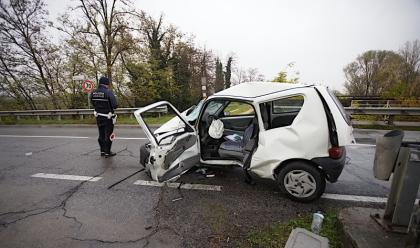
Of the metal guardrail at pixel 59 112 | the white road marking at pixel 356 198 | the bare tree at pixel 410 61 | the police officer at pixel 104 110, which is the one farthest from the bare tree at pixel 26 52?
the bare tree at pixel 410 61

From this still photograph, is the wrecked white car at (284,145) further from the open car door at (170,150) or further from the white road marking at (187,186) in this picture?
the white road marking at (187,186)

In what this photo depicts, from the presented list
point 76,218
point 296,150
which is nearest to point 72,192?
point 76,218

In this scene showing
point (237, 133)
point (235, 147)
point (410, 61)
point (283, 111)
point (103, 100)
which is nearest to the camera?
point (235, 147)

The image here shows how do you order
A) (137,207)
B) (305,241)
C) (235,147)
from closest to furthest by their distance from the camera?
(305,241) → (137,207) → (235,147)

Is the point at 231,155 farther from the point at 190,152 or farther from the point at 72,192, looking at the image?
the point at 72,192

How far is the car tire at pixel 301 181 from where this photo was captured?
2941 mm

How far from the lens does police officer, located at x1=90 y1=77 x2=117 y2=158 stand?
5.14 meters

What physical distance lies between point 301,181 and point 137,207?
241 centimetres

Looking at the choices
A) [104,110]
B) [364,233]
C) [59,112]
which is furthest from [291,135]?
[59,112]

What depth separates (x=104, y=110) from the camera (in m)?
5.27

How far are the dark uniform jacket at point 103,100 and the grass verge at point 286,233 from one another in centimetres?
446

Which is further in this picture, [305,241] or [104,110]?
[104,110]

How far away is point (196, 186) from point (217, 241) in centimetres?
134

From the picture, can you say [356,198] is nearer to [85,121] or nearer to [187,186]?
[187,186]
